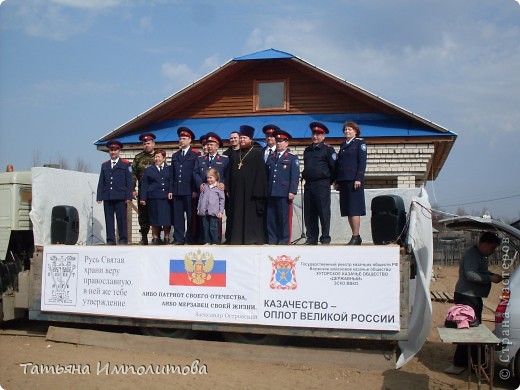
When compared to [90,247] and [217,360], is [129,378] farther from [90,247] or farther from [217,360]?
[90,247]

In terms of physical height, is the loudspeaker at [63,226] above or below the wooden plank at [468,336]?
above

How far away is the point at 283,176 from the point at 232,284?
157 cm

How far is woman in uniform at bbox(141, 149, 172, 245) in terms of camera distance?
8281 millimetres

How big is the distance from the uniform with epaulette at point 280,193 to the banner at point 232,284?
67 centimetres

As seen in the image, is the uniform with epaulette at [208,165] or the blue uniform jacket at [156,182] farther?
the blue uniform jacket at [156,182]

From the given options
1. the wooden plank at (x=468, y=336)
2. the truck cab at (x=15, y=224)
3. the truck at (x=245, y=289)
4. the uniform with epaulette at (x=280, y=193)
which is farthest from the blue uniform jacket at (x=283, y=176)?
the truck cab at (x=15, y=224)

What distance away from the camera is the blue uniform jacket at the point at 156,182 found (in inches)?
326

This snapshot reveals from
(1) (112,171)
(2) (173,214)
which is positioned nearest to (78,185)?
(1) (112,171)

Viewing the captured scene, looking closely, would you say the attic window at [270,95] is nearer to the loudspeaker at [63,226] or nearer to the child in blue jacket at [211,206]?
the child in blue jacket at [211,206]

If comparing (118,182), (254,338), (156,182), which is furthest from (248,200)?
(118,182)

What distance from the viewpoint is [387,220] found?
6.59 metres

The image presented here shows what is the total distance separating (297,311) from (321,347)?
2.59 ft

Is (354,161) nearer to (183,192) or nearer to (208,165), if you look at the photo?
(208,165)

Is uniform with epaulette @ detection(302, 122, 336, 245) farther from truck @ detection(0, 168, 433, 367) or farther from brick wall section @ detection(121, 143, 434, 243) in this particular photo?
brick wall section @ detection(121, 143, 434, 243)
